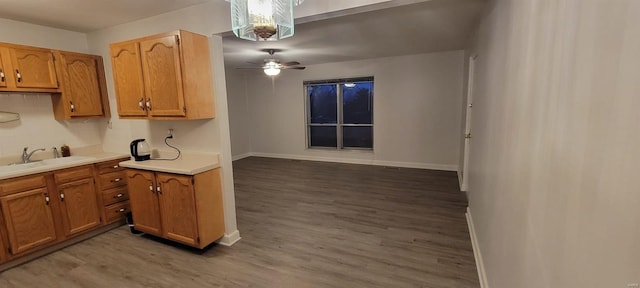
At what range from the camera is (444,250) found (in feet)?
8.63

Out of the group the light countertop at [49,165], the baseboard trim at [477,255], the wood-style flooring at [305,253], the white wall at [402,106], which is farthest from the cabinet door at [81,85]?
the baseboard trim at [477,255]

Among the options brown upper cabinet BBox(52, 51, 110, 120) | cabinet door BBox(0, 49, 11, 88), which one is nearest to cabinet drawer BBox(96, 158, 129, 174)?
brown upper cabinet BBox(52, 51, 110, 120)

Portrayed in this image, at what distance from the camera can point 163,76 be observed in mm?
2566

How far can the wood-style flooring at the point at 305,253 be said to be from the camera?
2275 mm

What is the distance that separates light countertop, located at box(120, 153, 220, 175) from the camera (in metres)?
2.52

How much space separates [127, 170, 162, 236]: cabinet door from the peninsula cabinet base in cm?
57

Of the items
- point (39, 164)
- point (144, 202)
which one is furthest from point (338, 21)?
point (39, 164)

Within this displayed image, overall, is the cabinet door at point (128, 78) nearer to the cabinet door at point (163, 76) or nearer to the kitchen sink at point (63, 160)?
the cabinet door at point (163, 76)

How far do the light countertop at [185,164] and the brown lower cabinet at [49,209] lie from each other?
0.56 m

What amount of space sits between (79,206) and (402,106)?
542cm

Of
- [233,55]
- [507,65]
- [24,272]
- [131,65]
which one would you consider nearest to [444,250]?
[507,65]

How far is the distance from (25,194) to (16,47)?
4.74 feet

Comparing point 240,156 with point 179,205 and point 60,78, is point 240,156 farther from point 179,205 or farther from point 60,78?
point 179,205

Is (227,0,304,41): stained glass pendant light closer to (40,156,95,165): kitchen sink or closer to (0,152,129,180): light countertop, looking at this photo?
(0,152,129,180): light countertop
